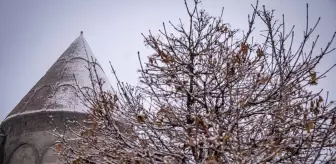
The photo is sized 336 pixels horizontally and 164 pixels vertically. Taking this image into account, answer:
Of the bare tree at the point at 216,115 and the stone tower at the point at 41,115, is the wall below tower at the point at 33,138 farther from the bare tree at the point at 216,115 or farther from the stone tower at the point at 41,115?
the bare tree at the point at 216,115

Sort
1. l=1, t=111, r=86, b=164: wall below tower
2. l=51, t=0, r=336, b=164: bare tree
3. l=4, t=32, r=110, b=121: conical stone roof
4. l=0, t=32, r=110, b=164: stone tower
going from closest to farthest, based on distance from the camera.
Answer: l=51, t=0, r=336, b=164: bare tree < l=1, t=111, r=86, b=164: wall below tower < l=0, t=32, r=110, b=164: stone tower < l=4, t=32, r=110, b=121: conical stone roof

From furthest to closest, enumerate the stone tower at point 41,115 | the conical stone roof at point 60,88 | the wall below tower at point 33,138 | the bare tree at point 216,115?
the conical stone roof at point 60,88 → the stone tower at point 41,115 → the wall below tower at point 33,138 → the bare tree at point 216,115

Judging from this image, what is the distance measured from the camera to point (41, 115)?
10164mm

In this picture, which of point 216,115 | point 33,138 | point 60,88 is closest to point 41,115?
point 33,138

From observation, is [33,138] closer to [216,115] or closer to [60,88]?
[60,88]

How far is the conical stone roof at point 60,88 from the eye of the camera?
33.9 ft

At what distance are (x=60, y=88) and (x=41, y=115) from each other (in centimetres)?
119

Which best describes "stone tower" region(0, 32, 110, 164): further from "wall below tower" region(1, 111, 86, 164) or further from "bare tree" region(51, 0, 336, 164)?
"bare tree" region(51, 0, 336, 164)

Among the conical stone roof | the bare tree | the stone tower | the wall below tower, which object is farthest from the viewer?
the conical stone roof

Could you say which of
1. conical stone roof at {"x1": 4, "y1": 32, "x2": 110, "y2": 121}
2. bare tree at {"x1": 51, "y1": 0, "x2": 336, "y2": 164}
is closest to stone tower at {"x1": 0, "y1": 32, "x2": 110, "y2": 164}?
conical stone roof at {"x1": 4, "y1": 32, "x2": 110, "y2": 121}

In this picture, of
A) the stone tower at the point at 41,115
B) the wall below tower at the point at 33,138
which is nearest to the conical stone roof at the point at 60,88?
the stone tower at the point at 41,115

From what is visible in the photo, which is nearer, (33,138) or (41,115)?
(33,138)

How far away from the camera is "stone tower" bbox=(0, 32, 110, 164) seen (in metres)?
9.69

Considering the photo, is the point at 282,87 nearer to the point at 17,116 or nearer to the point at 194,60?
the point at 194,60
